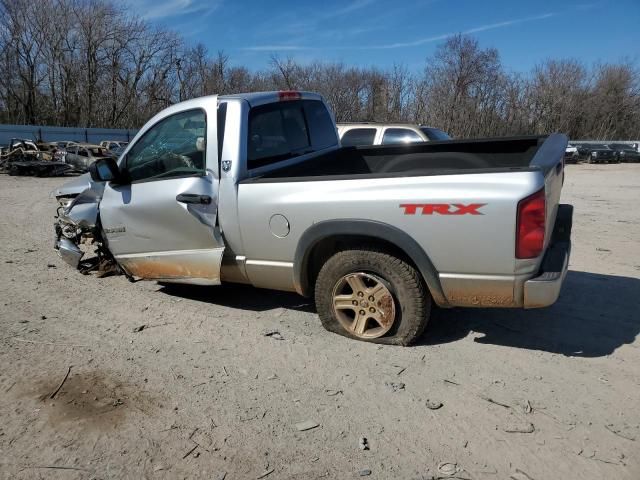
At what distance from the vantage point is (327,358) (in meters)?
3.69

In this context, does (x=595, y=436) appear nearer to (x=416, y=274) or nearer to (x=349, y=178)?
(x=416, y=274)

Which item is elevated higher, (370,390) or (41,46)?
(41,46)

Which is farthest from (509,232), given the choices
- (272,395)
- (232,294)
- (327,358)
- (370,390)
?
(232,294)

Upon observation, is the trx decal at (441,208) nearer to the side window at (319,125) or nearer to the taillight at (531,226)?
the taillight at (531,226)

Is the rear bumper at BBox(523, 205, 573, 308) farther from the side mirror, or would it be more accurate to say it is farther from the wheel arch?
the side mirror

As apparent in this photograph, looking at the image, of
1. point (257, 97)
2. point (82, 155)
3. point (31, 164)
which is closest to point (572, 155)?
A: point (82, 155)

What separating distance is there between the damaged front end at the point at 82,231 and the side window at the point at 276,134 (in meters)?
1.80

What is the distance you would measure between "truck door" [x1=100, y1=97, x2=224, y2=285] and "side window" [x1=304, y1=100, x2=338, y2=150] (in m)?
1.25

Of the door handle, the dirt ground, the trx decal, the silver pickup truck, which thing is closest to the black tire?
the silver pickup truck

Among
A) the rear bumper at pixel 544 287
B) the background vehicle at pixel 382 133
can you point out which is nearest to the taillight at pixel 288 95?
the rear bumper at pixel 544 287

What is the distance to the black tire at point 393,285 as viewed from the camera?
3533 mm

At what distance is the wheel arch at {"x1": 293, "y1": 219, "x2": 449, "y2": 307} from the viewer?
11.0 ft

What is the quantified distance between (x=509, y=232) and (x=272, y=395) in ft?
6.05

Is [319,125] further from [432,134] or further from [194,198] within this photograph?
[432,134]
